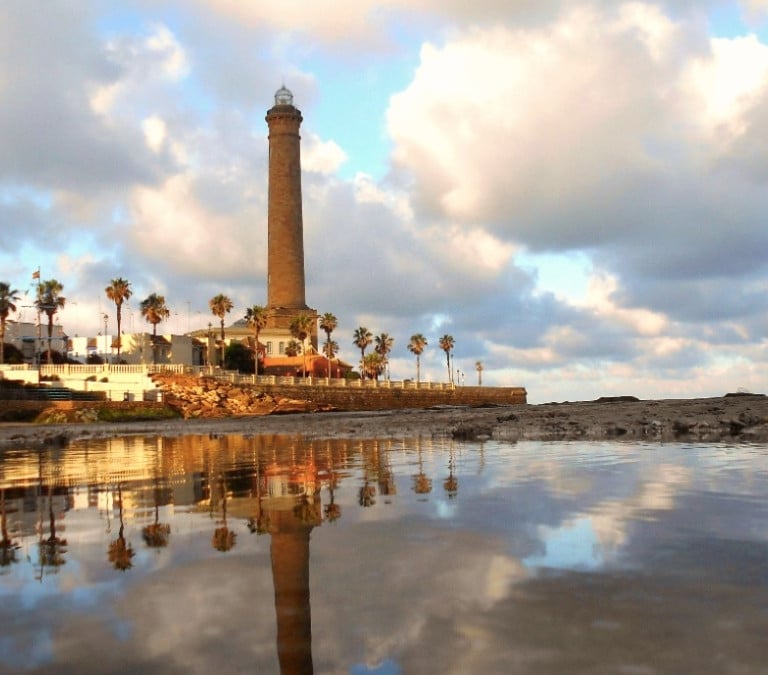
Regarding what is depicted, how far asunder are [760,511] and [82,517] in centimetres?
773

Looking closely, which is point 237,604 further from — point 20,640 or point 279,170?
point 279,170

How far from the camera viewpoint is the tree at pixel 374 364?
12180 centimetres

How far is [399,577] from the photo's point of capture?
225 inches

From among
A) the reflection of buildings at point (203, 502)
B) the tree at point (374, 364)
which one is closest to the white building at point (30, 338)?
the tree at point (374, 364)

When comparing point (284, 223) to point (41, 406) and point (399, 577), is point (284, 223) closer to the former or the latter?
point (41, 406)

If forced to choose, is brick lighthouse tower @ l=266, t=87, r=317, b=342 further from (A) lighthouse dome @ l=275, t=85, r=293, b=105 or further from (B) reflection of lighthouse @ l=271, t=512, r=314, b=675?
(B) reflection of lighthouse @ l=271, t=512, r=314, b=675

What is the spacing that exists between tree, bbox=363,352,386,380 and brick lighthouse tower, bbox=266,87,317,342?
11.5 meters

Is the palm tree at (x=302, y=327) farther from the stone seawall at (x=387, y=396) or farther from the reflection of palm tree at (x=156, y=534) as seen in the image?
the reflection of palm tree at (x=156, y=534)

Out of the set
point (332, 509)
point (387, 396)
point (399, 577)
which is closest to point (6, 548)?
point (332, 509)

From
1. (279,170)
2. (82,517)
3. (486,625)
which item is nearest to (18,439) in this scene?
(82,517)

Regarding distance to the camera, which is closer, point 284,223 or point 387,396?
point 387,396

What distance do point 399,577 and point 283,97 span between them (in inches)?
5035

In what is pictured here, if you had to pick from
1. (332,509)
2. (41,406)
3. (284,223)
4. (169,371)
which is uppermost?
(284,223)

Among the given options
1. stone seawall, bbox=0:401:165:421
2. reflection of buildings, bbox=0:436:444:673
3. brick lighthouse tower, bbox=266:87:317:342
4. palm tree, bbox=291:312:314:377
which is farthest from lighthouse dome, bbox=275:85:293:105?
reflection of buildings, bbox=0:436:444:673
